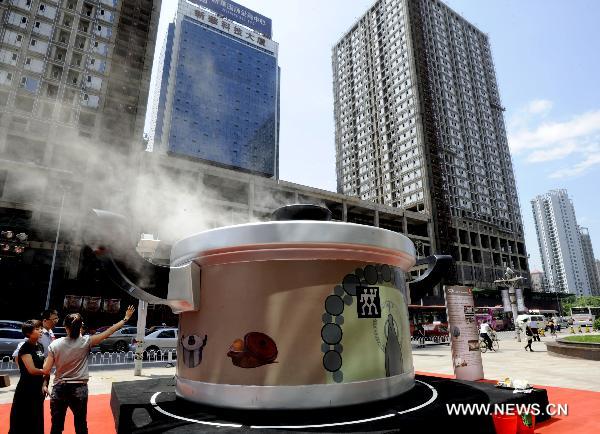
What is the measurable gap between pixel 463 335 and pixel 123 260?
8.67 m

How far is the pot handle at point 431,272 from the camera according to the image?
7.27m

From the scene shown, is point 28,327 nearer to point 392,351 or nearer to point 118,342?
point 392,351

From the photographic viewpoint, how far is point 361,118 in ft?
265

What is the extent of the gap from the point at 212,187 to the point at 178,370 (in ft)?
144

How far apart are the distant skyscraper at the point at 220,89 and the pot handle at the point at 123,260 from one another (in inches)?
3204

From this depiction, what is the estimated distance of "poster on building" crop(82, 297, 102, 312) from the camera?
31.1 metres

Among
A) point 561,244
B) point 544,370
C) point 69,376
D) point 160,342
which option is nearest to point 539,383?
point 544,370

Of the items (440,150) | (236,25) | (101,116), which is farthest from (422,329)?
(236,25)

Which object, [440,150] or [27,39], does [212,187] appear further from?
[440,150]

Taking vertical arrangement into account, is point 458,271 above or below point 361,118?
below

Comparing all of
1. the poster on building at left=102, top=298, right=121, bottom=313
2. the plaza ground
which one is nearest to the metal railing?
the plaza ground

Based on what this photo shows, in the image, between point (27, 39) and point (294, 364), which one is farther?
point (27, 39)

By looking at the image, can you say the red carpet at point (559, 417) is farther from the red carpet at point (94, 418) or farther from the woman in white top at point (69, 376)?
the woman in white top at point (69, 376)

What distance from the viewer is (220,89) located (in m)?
91.4
